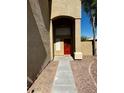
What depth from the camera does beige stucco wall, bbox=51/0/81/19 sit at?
21641 mm

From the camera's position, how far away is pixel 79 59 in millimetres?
20531

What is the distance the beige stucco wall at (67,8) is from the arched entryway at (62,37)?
358cm

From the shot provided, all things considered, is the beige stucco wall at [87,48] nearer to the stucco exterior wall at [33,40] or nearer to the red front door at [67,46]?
the red front door at [67,46]

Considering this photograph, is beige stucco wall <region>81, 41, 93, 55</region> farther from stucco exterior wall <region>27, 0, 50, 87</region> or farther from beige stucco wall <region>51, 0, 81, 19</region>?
stucco exterior wall <region>27, 0, 50, 87</region>

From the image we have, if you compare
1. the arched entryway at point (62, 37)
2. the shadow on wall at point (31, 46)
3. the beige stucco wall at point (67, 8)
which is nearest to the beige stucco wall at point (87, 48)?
the arched entryway at point (62, 37)

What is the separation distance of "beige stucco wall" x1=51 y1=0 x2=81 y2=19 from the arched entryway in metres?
3.58

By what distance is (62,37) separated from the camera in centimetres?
2631

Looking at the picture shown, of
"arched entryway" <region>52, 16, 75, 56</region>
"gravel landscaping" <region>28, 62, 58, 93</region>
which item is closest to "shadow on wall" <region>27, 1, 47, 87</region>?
Result: "gravel landscaping" <region>28, 62, 58, 93</region>
